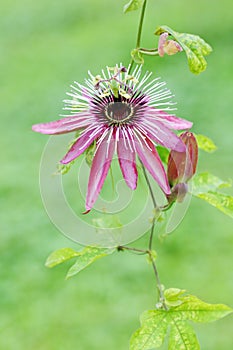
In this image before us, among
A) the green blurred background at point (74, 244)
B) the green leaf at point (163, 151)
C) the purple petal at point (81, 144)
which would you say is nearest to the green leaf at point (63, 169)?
the purple petal at point (81, 144)

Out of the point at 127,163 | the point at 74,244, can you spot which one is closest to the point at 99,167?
the point at 127,163

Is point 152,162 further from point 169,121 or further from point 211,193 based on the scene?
point 211,193

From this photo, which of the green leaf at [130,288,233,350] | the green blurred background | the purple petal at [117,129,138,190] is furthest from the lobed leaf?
the green blurred background

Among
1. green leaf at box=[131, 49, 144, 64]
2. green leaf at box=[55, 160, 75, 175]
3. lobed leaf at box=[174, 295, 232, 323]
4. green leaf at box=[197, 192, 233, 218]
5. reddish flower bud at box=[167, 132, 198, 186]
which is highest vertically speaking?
green leaf at box=[131, 49, 144, 64]

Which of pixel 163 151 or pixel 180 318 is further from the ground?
pixel 163 151

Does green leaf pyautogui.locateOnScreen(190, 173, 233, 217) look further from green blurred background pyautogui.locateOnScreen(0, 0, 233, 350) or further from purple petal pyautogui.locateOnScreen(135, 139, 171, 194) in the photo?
green blurred background pyautogui.locateOnScreen(0, 0, 233, 350)

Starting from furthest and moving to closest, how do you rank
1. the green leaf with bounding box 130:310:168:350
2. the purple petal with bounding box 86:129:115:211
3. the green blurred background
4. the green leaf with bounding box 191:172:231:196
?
the green blurred background
the green leaf with bounding box 191:172:231:196
the green leaf with bounding box 130:310:168:350
the purple petal with bounding box 86:129:115:211
